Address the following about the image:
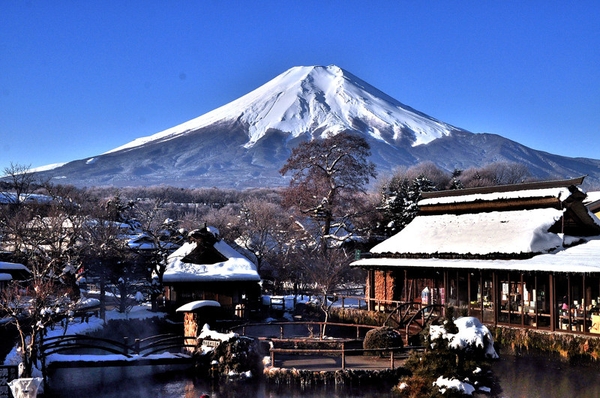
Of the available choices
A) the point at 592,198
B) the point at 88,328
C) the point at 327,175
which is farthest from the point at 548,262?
the point at 327,175

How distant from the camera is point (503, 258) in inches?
958

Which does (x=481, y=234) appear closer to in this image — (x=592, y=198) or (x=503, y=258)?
(x=503, y=258)

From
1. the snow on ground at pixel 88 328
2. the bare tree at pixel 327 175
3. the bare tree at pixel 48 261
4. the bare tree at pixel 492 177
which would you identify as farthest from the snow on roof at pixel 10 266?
the bare tree at pixel 492 177

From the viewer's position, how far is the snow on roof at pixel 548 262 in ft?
70.0

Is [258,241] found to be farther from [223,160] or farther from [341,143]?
[223,160]

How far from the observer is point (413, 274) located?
29484mm

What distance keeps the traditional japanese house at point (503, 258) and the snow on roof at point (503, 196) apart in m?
0.04

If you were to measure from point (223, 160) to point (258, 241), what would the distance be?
145897mm

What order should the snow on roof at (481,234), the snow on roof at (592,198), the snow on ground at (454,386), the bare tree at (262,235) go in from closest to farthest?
the snow on ground at (454,386) < the snow on roof at (481,234) < the snow on roof at (592,198) < the bare tree at (262,235)

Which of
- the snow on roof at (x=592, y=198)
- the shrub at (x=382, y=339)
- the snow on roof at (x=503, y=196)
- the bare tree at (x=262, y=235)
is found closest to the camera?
the shrub at (x=382, y=339)

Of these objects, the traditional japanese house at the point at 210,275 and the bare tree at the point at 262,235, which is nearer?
the traditional japanese house at the point at 210,275

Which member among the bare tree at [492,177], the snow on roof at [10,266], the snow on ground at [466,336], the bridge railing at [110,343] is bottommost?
the bridge railing at [110,343]

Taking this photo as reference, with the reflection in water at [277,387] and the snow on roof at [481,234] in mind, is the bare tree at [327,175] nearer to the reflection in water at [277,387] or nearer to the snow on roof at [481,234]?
the snow on roof at [481,234]

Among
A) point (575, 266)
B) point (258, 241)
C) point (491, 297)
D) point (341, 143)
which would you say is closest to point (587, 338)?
point (575, 266)
